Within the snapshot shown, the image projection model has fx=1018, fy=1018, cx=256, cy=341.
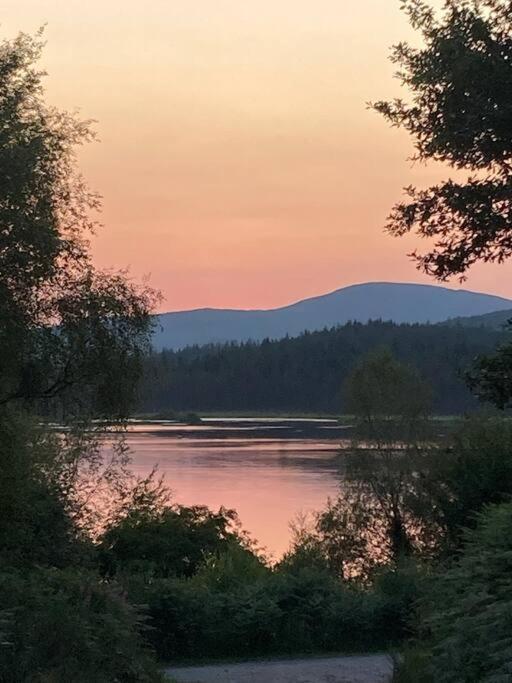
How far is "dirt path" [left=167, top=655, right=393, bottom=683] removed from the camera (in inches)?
385

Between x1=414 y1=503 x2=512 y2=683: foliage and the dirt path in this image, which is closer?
x1=414 y1=503 x2=512 y2=683: foliage

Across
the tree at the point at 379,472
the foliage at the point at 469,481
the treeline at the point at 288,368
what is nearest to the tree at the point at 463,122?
the foliage at the point at 469,481

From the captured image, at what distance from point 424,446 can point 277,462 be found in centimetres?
1838

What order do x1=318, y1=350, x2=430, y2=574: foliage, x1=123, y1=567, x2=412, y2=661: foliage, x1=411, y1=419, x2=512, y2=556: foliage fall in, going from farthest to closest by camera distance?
x1=318, y1=350, x2=430, y2=574: foliage < x1=411, y1=419, x2=512, y2=556: foliage < x1=123, y1=567, x2=412, y2=661: foliage

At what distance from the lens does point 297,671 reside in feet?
33.6

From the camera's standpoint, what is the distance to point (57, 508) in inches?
676

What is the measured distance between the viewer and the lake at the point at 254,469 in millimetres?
38094

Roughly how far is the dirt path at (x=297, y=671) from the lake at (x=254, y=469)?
12.3m

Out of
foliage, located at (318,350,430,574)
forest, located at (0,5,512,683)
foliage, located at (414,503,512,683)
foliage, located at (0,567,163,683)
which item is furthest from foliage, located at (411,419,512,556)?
foliage, located at (318,350,430,574)

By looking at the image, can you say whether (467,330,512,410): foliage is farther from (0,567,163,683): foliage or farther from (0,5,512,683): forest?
(0,567,163,683): foliage

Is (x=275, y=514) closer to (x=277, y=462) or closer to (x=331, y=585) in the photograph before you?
(x=277, y=462)

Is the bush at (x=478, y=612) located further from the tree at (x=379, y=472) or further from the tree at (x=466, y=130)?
the tree at (x=379, y=472)

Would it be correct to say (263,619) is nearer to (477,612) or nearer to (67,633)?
(477,612)

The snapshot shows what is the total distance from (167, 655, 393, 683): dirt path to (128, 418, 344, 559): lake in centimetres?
1230
